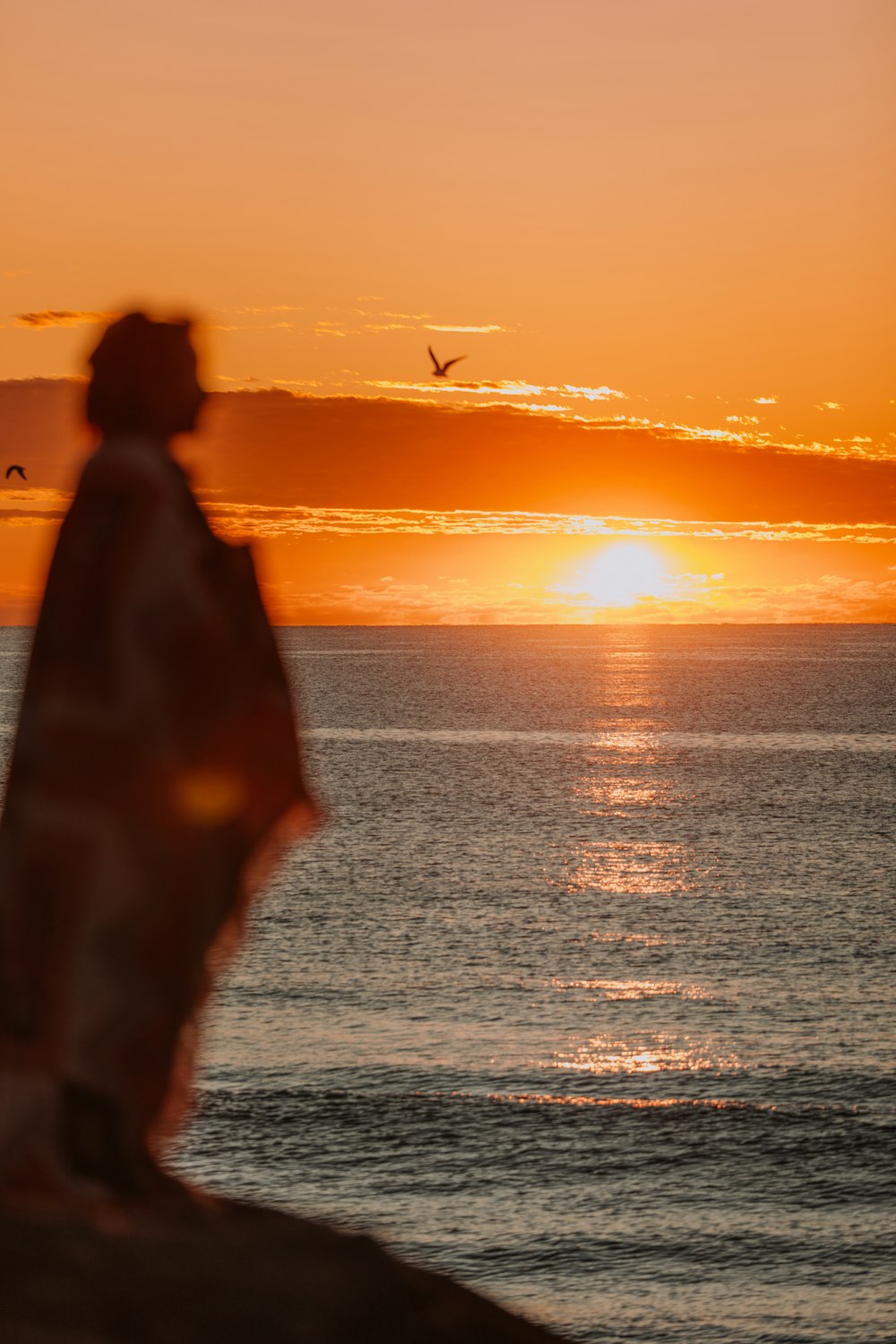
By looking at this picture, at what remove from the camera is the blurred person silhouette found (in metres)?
4.32

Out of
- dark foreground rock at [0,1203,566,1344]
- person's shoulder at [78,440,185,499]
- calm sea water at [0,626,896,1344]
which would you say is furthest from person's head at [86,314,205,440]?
calm sea water at [0,626,896,1344]

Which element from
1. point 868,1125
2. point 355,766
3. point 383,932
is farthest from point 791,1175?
point 355,766

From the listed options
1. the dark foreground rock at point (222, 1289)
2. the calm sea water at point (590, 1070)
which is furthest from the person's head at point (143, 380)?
the calm sea water at point (590, 1070)

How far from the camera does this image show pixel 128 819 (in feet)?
14.5

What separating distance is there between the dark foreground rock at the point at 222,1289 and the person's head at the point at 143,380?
2317 millimetres

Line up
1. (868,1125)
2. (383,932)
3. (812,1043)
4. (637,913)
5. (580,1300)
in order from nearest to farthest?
(580,1300) < (868,1125) < (812,1043) < (383,932) < (637,913)

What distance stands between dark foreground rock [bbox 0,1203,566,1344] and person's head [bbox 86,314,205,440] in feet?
7.60

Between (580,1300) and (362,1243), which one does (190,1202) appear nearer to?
(362,1243)

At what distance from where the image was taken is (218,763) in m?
4.56

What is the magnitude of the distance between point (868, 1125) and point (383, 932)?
21549 mm

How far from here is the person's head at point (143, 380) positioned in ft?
16.0

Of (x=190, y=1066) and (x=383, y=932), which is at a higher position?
(x=190, y=1066)

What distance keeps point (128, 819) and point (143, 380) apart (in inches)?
54.4

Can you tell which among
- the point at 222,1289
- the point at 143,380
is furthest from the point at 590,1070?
the point at 222,1289
